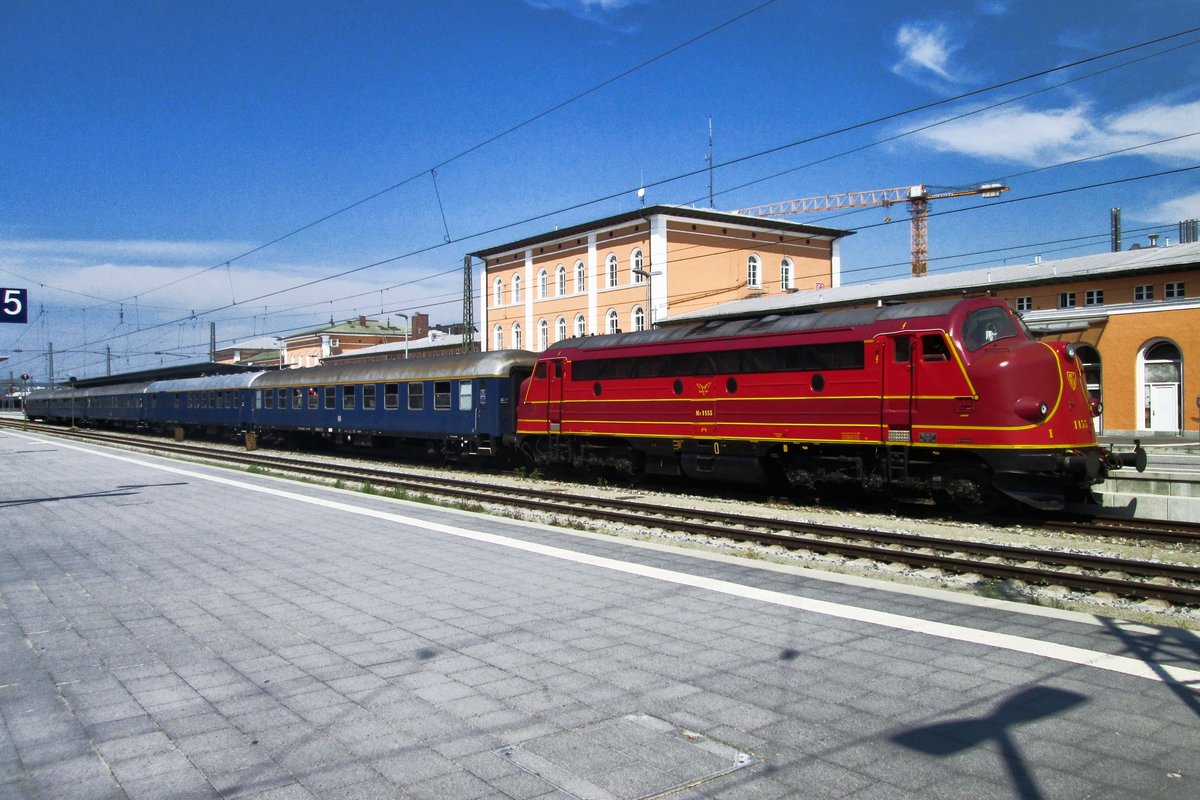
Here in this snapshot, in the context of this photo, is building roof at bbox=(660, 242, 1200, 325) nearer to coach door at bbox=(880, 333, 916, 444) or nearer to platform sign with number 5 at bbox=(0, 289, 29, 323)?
coach door at bbox=(880, 333, 916, 444)

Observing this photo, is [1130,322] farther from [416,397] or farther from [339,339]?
[339,339]

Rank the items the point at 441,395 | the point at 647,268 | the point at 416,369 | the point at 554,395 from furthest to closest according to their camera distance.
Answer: the point at 647,268
the point at 416,369
the point at 441,395
the point at 554,395

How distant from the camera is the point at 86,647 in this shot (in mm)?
6309

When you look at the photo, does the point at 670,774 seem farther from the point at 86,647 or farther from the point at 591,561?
the point at 591,561

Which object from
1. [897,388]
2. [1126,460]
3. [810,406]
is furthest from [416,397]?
[1126,460]

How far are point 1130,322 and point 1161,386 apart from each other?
8.85 ft

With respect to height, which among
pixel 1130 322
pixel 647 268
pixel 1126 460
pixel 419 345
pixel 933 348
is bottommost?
pixel 1126 460

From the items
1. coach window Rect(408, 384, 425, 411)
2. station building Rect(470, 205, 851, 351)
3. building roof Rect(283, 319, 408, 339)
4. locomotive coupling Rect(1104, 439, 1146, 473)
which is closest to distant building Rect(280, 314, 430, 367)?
building roof Rect(283, 319, 408, 339)

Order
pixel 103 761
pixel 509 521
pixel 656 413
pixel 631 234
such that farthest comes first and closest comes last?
pixel 631 234
pixel 656 413
pixel 509 521
pixel 103 761

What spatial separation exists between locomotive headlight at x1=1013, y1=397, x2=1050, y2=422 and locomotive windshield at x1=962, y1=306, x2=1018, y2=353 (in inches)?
45.0

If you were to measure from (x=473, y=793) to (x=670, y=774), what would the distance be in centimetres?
98

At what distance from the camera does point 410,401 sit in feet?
88.9

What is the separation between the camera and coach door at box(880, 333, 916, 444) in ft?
45.9

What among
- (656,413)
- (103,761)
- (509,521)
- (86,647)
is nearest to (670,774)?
(103,761)
